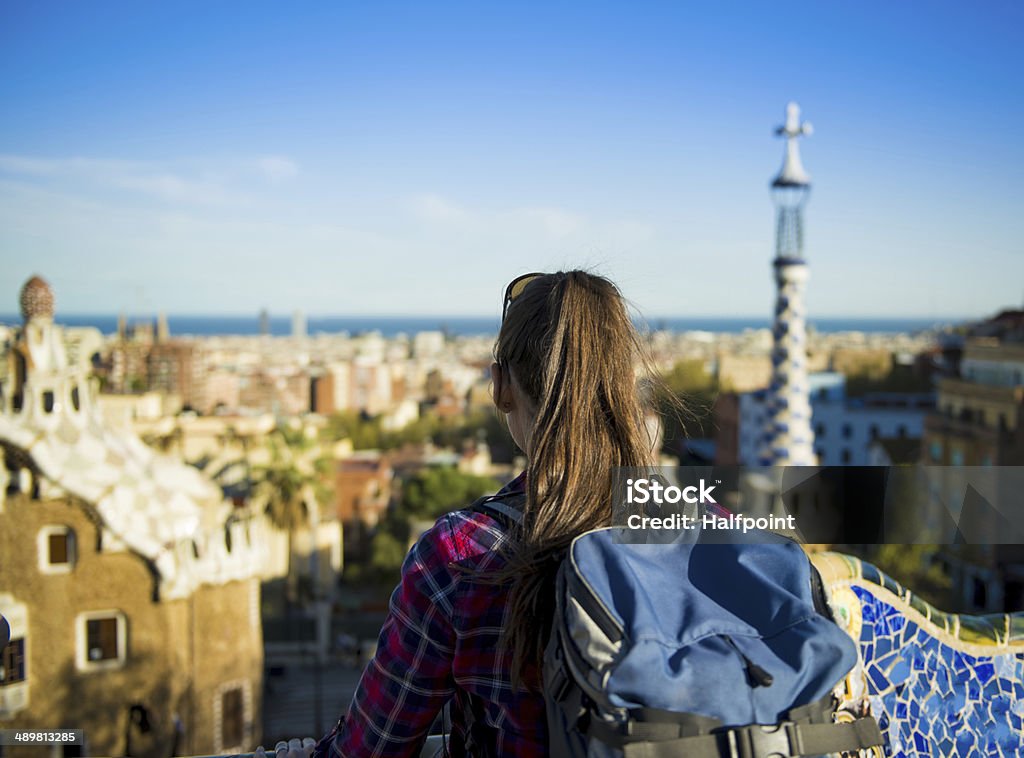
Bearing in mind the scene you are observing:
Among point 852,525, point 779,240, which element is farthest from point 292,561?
point 852,525

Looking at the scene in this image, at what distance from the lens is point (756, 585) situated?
133 centimetres

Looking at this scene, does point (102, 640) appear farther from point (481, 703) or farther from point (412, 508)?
point (412, 508)

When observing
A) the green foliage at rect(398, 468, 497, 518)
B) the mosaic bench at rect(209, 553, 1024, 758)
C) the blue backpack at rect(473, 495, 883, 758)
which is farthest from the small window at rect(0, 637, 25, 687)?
the green foliage at rect(398, 468, 497, 518)

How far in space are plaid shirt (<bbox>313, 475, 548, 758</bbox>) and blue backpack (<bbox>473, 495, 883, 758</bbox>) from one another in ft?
0.49

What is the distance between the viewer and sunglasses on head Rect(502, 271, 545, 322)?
61.4 inches

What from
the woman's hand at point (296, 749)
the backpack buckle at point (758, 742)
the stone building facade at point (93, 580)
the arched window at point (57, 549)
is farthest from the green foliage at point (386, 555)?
the backpack buckle at point (758, 742)

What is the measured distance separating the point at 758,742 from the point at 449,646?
475mm

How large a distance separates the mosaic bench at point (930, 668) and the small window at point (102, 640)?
7872 mm

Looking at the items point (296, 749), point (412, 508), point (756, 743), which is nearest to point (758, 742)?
point (756, 743)

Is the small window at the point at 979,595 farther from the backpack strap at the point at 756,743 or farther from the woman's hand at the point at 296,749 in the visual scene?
the backpack strap at the point at 756,743

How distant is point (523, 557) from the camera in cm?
137

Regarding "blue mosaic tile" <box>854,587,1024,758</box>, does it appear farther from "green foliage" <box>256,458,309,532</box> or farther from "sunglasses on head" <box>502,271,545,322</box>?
"green foliage" <box>256,458,309,532</box>

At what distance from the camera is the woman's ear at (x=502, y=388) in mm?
1544

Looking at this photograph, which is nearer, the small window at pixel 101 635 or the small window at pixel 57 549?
the small window at pixel 57 549
